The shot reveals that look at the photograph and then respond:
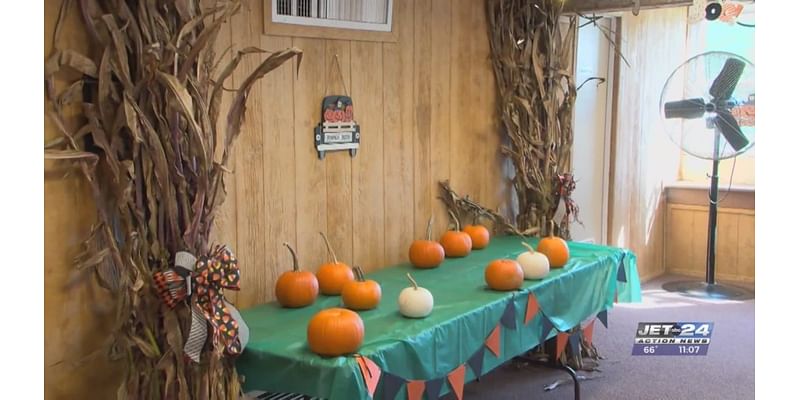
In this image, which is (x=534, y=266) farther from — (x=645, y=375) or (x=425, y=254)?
(x=645, y=375)

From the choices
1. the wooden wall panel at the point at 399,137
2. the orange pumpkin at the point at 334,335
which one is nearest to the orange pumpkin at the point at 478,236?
the wooden wall panel at the point at 399,137

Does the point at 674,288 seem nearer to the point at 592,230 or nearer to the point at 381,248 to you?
the point at 592,230

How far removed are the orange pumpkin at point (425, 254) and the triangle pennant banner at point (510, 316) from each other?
1.81 feet

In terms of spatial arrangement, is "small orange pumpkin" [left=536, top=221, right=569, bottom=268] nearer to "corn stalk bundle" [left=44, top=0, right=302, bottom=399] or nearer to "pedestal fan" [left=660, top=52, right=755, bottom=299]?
"corn stalk bundle" [left=44, top=0, right=302, bottom=399]

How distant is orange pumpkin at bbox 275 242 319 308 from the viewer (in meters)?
2.90

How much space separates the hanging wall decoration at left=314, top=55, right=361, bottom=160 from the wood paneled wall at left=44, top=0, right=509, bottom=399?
0.03 m

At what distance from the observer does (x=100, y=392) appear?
2.40 meters

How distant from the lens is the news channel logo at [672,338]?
4.93 meters

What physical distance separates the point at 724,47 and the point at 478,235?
4.28m

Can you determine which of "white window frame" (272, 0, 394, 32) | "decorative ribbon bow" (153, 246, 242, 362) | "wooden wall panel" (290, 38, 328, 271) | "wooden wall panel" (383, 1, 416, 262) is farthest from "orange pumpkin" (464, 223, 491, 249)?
"decorative ribbon bow" (153, 246, 242, 362)

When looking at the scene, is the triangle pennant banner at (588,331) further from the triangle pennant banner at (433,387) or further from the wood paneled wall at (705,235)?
the wood paneled wall at (705,235)

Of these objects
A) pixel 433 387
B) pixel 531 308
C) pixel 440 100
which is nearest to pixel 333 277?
pixel 433 387
